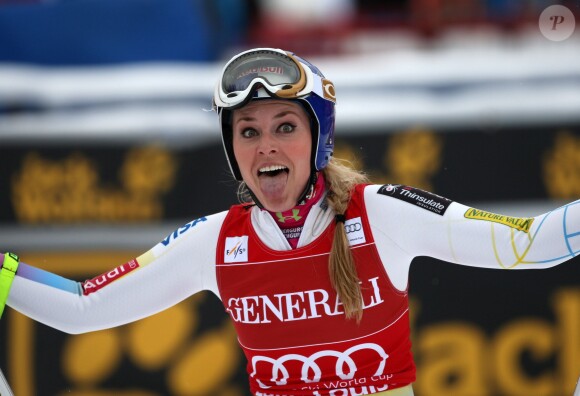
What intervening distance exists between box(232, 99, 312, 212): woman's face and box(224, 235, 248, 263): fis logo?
0.19 meters

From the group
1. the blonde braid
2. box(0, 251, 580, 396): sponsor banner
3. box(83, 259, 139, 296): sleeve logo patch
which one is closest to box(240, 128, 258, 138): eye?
the blonde braid

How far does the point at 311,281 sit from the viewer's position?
3.45m

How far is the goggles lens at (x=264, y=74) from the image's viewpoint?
11.0 feet

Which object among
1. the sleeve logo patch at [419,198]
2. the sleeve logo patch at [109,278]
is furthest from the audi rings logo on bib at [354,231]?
the sleeve logo patch at [109,278]

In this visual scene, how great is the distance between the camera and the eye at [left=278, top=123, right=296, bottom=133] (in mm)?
3430

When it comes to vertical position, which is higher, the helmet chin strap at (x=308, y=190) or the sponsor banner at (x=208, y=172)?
the sponsor banner at (x=208, y=172)

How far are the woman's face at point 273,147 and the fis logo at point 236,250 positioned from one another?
0.63ft

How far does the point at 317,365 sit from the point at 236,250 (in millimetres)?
494

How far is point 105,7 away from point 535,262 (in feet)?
16.4

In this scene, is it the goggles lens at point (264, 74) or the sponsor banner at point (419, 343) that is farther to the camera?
the sponsor banner at point (419, 343)

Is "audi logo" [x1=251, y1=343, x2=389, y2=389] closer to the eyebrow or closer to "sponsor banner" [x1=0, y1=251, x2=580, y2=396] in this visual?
the eyebrow

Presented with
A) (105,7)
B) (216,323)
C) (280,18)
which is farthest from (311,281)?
(280,18)

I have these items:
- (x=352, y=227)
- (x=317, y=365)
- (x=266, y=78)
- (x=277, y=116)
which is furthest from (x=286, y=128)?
(x=317, y=365)

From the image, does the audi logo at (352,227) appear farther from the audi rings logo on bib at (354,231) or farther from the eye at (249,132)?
the eye at (249,132)
